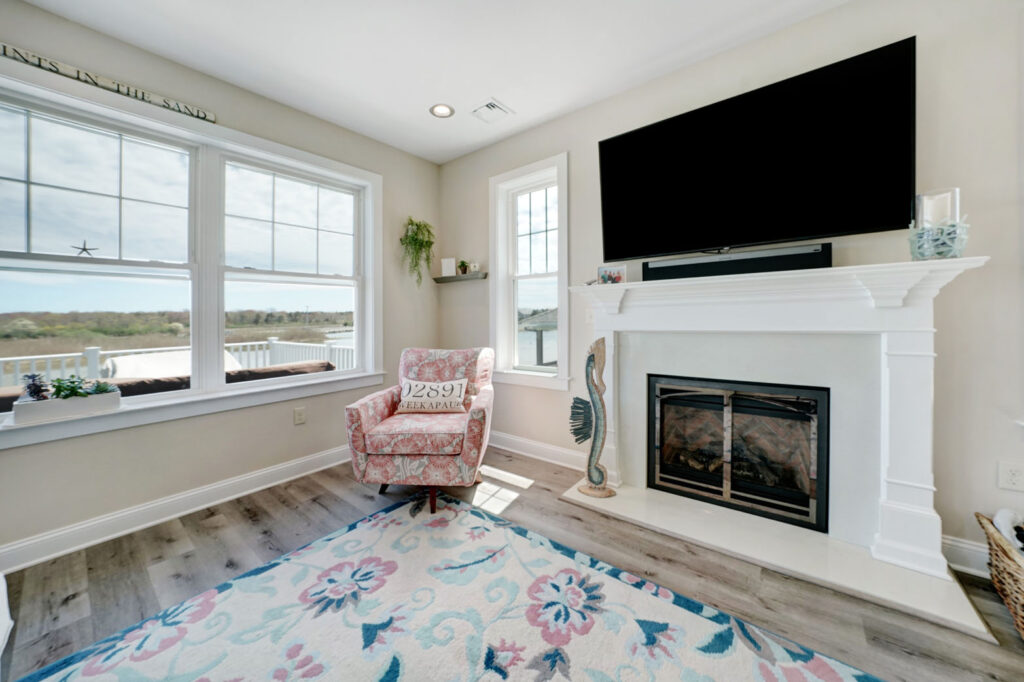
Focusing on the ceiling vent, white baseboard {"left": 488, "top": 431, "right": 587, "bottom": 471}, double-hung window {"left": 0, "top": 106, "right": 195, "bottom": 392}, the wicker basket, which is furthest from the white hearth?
double-hung window {"left": 0, "top": 106, "right": 195, "bottom": 392}

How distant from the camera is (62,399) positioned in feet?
6.20

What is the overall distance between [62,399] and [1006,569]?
13.5 ft

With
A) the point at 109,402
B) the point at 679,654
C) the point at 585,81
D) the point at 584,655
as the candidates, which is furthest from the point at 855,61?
the point at 109,402

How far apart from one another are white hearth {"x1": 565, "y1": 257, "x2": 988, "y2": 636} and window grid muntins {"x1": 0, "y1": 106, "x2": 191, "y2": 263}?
2.77 metres

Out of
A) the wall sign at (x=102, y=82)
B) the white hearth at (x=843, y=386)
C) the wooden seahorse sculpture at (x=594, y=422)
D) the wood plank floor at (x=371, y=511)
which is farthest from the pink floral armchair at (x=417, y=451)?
the wall sign at (x=102, y=82)

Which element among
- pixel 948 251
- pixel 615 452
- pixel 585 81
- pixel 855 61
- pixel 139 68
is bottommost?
pixel 615 452

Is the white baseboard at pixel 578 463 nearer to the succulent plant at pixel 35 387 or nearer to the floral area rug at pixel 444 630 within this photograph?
the floral area rug at pixel 444 630

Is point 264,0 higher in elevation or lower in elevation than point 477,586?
higher

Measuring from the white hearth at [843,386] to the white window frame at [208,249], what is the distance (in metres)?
2.08

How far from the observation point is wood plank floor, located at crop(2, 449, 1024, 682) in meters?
1.29

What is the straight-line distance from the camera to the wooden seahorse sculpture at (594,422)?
2.38m

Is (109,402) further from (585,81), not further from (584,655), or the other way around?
(585,81)

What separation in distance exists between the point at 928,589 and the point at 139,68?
14.8ft

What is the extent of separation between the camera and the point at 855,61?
1741mm
